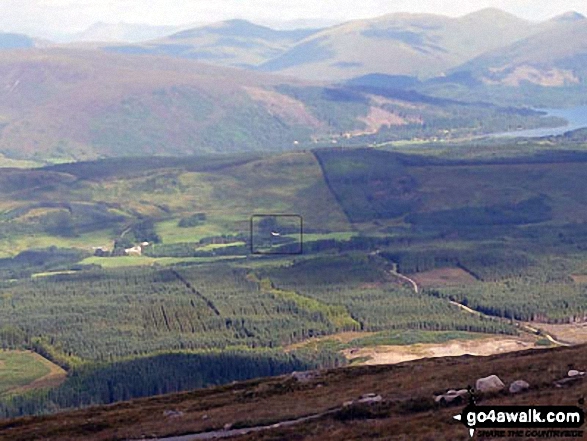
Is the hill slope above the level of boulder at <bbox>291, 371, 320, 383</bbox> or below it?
above

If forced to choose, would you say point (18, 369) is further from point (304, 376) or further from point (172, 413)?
point (172, 413)

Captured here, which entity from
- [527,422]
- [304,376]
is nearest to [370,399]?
[527,422]

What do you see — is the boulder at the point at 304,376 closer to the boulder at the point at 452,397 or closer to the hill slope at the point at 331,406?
the hill slope at the point at 331,406

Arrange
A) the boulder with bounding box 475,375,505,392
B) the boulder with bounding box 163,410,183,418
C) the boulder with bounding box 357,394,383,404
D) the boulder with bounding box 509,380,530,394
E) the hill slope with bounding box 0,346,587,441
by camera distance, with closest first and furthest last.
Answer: the hill slope with bounding box 0,346,587,441 → the boulder with bounding box 509,380,530,394 → the boulder with bounding box 475,375,505,392 → the boulder with bounding box 357,394,383,404 → the boulder with bounding box 163,410,183,418

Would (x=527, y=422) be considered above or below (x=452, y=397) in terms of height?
above

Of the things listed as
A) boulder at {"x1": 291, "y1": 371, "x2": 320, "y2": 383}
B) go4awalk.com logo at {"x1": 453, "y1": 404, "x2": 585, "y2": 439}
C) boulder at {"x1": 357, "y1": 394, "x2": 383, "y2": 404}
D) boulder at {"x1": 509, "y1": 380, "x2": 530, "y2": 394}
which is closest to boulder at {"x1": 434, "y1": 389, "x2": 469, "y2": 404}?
boulder at {"x1": 509, "y1": 380, "x2": 530, "y2": 394}

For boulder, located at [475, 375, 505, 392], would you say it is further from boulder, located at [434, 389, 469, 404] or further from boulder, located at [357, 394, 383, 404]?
boulder, located at [357, 394, 383, 404]
